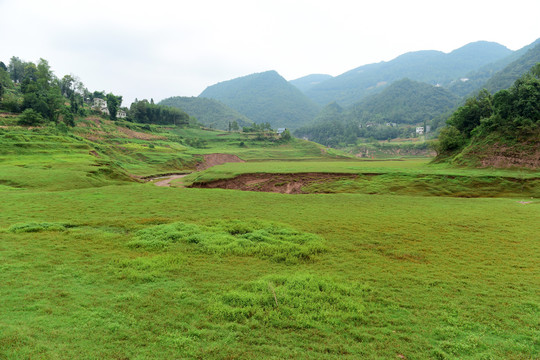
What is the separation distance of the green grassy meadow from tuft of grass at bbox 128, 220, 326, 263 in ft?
0.24

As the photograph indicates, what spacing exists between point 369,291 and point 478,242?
730 cm

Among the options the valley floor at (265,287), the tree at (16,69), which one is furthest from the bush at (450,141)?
the tree at (16,69)

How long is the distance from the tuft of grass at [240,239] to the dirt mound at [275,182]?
1729 cm

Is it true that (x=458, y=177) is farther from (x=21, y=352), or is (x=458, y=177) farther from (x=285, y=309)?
(x=21, y=352)

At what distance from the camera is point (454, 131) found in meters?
41.3

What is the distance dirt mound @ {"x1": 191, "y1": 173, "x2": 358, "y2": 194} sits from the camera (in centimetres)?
3002

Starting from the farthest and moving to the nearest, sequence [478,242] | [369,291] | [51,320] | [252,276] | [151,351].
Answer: [478,242] < [252,276] < [369,291] < [51,320] < [151,351]

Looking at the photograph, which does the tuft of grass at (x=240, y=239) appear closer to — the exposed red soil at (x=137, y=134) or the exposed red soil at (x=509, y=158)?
the exposed red soil at (x=509, y=158)

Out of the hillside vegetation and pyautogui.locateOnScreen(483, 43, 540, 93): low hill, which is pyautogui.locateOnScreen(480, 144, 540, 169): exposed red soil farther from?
pyautogui.locateOnScreen(483, 43, 540, 93): low hill

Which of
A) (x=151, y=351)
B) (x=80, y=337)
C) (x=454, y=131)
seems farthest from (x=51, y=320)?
(x=454, y=131)

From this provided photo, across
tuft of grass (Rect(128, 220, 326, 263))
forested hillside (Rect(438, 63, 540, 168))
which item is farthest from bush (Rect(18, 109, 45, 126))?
forested hillside (Rect(438, 63, 540, 168))

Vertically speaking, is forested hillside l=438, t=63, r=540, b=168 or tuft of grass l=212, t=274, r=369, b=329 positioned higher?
forested hillside l=438, t=63, r=540, b=168

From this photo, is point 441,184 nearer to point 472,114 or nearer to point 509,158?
point 509,158

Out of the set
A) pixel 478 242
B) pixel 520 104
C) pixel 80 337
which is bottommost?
pixel 478 242
